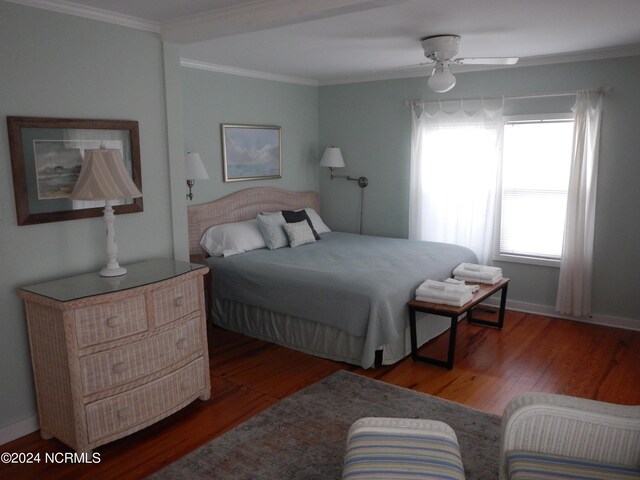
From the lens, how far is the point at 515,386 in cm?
337

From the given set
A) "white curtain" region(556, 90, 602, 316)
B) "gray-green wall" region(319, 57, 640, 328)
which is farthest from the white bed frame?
"white curtain" region(556, 90, 602, 316)

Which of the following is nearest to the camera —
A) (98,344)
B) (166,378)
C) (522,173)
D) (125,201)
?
(98,344)

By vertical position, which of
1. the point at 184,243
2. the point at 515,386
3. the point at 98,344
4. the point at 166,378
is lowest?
the point at 515,386

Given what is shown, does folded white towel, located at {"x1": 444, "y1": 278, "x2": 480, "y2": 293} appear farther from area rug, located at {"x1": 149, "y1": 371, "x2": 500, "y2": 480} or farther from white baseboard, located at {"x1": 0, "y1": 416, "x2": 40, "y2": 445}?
white baseboard, located at {"x1": 0, "y1": 416, "x2": 40, "y2": 445}

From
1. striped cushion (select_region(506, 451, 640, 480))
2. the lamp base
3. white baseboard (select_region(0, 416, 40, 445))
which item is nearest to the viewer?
striped cushion (select_region(506, 451, 640, 480))

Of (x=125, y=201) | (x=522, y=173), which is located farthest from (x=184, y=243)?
(x=522, y=173)

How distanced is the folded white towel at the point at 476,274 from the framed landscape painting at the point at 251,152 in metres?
2.30

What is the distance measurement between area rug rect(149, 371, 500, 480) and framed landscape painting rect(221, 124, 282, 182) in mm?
2524

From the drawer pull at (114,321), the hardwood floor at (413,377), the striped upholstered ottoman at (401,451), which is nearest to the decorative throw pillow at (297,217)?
the hardwood floor at (413,377)

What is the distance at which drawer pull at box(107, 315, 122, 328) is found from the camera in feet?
8.29

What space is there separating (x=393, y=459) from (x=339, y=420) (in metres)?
1.10

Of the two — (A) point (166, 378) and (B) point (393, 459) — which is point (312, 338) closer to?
(A) point (166, 378)

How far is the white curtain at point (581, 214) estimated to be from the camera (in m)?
4.34

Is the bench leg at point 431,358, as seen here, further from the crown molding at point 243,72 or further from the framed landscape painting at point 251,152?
the crown molding at point 243,72
